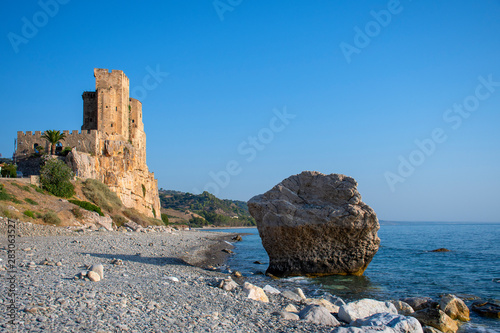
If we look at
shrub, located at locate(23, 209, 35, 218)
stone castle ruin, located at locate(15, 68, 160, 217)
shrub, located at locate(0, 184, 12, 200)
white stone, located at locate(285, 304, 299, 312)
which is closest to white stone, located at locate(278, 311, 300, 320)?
white stone, located at locate(285, 304, 299, 312)

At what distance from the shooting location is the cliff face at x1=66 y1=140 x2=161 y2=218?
34219 mm

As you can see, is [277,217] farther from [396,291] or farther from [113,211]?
[113,211]

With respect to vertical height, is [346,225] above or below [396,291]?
above

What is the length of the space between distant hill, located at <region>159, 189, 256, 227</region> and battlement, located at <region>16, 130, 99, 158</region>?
53.0 metres

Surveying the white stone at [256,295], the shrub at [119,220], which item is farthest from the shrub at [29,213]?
the white stone at [256,295]

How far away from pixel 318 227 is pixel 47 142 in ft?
108

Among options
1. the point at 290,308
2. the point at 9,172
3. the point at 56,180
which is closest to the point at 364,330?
the point at 290,308

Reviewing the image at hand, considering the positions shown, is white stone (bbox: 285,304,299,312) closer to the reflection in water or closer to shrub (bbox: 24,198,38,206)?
the reflection in water

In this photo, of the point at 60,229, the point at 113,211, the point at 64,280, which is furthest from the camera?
the point at 113,211

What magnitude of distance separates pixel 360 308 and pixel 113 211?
26819mm

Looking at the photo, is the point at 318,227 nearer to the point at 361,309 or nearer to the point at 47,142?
the point at 361,309

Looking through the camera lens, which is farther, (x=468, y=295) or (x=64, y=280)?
(x=468, y=295)

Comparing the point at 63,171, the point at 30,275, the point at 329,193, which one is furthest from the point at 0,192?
the point at 329,193

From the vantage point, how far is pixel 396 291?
11.6 metres
